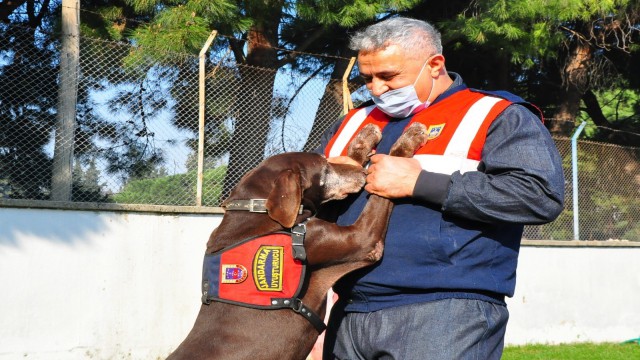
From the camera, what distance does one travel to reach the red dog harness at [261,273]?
106 inches

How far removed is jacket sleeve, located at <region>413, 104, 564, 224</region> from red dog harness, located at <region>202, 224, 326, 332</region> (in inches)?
22.1

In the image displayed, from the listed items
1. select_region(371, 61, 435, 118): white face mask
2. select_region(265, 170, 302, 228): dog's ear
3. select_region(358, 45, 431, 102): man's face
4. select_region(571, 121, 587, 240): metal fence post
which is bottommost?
select_region(571, 121, 587, 240): metal fence post

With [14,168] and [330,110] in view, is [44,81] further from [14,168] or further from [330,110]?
[330,110]

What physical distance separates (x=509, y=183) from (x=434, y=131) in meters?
0.39

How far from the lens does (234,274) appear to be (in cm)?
270

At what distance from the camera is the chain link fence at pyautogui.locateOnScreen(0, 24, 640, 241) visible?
674 cm

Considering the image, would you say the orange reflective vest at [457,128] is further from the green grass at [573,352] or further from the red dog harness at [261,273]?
the green grass at [573,352]

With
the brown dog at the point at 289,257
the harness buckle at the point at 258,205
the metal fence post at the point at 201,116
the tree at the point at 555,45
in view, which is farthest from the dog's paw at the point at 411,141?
the tree at the point at 555,45

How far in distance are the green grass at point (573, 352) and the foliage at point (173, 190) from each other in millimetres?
3747

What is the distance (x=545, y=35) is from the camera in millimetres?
10164

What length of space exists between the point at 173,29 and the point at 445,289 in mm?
6035

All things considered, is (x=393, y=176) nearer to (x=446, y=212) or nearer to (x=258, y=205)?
(x=446, y=212)

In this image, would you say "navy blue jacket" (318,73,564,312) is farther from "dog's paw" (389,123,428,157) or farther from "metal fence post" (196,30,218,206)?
"metal fence post" (196,30,218,206)

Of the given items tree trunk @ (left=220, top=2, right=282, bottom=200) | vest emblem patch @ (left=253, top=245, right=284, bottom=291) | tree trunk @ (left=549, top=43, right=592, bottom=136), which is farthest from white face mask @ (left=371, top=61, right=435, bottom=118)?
tree trunk @ (left=549, top=43, right=592, bottom=136)
